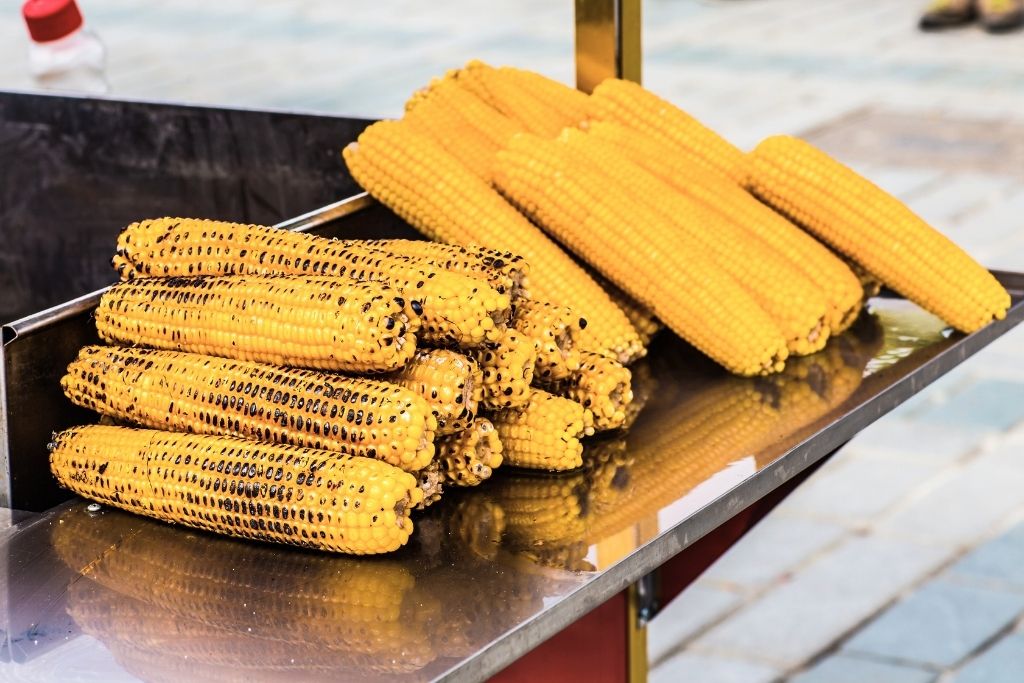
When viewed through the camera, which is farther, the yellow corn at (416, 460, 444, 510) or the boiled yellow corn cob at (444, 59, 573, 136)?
the boiled yellow corn cob at (444, 59, 573, 136)

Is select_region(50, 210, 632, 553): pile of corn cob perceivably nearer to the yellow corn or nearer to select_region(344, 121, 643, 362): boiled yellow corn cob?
the yellow corn

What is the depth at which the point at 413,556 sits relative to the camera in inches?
57.7

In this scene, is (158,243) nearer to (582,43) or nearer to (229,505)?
(229,505)

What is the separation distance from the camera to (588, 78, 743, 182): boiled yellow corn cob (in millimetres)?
2201

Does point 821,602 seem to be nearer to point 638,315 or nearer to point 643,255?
point 638,315

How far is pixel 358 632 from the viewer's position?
132 cm

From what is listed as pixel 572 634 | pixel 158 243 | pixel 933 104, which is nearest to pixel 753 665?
pixel 572 634

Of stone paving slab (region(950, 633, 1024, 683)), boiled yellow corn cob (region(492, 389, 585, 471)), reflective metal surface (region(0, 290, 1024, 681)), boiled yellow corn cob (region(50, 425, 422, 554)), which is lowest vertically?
stone paving slab (region(950, 633, 1024, 683))

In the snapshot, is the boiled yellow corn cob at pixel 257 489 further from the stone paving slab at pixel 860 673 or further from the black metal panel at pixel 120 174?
the stone paving slab at pixel 860 673

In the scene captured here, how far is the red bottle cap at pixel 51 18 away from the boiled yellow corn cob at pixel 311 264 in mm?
1705

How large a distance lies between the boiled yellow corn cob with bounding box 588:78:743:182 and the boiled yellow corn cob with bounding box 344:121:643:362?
1.02 feet

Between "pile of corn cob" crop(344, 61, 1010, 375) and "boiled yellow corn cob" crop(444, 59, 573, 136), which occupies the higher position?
"boiled yellow corn cob" crop(444, 59, 573, 136)

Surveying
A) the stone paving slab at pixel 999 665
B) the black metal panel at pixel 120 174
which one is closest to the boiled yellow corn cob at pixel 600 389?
the black metal panel at pixel 120 174

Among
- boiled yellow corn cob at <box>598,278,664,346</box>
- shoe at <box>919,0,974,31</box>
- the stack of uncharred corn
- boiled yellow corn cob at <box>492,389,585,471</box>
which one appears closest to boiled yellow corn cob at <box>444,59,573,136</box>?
the stack of uncharred corn
